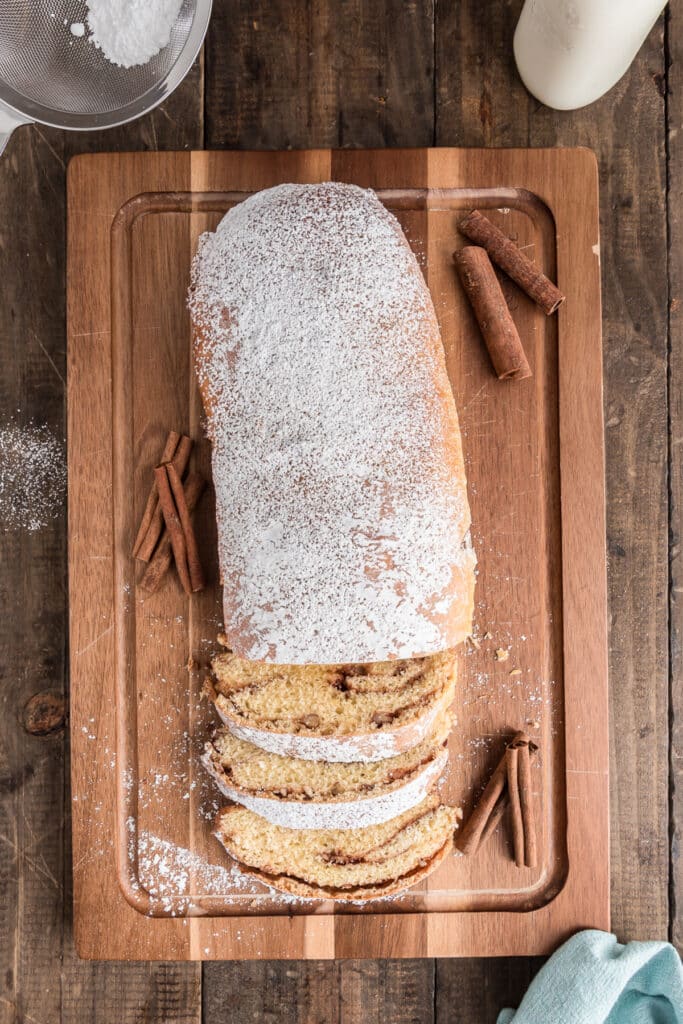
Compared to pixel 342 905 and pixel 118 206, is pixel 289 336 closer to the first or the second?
pixel 118 206

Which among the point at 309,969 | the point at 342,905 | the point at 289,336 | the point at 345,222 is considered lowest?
the point at 309,969

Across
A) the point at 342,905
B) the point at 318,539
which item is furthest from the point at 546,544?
the point at 342,905

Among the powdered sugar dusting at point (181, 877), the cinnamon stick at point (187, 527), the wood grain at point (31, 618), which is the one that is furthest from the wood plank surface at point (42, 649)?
the cinnamon stick at point (187, 527)

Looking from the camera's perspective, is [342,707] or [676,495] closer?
[342,707]

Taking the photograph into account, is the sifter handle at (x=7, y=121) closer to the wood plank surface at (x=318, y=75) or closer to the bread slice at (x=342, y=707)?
the wood plank surface at (x=318, y=75)

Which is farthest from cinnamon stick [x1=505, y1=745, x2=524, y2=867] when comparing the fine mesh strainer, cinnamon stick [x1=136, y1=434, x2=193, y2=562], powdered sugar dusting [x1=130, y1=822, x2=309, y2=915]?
the fine mesh strainer

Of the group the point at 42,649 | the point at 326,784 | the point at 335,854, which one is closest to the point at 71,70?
the point at 42,649

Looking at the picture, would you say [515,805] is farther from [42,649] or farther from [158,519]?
[42,649]
